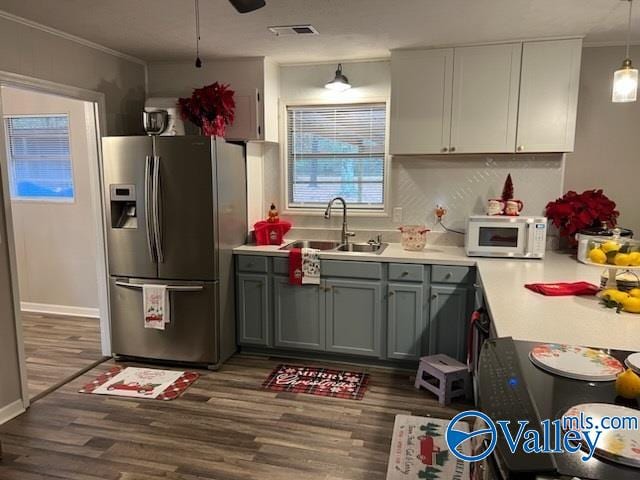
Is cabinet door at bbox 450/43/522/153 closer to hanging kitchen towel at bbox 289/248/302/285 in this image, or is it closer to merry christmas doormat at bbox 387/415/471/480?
hanging kitchen towel at bbox 289/248/302/285

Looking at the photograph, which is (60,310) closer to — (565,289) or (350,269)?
(350,269)

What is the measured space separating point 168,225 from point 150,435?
1419mm

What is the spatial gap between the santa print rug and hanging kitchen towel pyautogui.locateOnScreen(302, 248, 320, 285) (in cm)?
109

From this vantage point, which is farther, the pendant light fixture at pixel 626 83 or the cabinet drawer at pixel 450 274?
the cabinet drawer at pixel 450 274

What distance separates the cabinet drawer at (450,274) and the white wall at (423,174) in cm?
65

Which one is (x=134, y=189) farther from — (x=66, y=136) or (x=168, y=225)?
(x=66, y=136)

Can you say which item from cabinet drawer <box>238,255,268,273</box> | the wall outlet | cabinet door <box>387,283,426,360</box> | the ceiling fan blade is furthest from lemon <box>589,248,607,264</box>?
cabinet drawer <box>238,255,268,273</box>

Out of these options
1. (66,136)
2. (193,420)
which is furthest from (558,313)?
(66,136)

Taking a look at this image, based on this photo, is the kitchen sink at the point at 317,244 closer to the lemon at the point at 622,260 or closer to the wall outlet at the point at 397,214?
the wall outlet at the point at 397,214

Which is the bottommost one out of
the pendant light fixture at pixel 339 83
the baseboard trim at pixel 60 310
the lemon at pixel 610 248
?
the baseboard trim at pixel 60 310

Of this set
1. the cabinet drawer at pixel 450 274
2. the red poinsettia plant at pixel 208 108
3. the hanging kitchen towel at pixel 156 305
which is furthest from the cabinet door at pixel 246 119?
the cabinet drawer at pixel 450 274

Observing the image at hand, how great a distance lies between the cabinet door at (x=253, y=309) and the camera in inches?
147

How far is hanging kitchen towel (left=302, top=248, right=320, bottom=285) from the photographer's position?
139 inches

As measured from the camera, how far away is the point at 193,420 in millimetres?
2867
